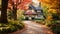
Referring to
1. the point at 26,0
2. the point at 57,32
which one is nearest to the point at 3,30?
the point at 57,32

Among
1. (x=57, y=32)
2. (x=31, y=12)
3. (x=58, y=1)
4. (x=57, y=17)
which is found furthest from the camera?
(x=31, y=12)

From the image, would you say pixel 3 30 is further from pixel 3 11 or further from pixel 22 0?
pixel 22 0

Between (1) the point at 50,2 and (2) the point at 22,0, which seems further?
(2) the point at 22,0

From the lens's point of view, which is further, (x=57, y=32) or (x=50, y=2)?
(x=50, y=2)

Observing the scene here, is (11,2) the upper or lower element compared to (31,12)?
upper

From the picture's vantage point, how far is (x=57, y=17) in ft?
87.5

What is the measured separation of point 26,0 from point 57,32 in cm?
1628

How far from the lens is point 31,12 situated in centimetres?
5872

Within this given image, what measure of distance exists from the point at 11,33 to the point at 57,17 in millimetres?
13068

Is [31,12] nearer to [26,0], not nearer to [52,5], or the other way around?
[26,0]

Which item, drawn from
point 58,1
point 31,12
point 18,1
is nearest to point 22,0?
point 18,1

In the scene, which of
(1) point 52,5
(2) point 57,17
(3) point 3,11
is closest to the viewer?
(1) point 52,5

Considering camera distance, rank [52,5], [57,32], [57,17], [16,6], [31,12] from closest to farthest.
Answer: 1. [57,32]
2. [52,5]
3. [57,17]
4. [16,6]
5. [31,12]

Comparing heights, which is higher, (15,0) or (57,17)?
(15,0)
